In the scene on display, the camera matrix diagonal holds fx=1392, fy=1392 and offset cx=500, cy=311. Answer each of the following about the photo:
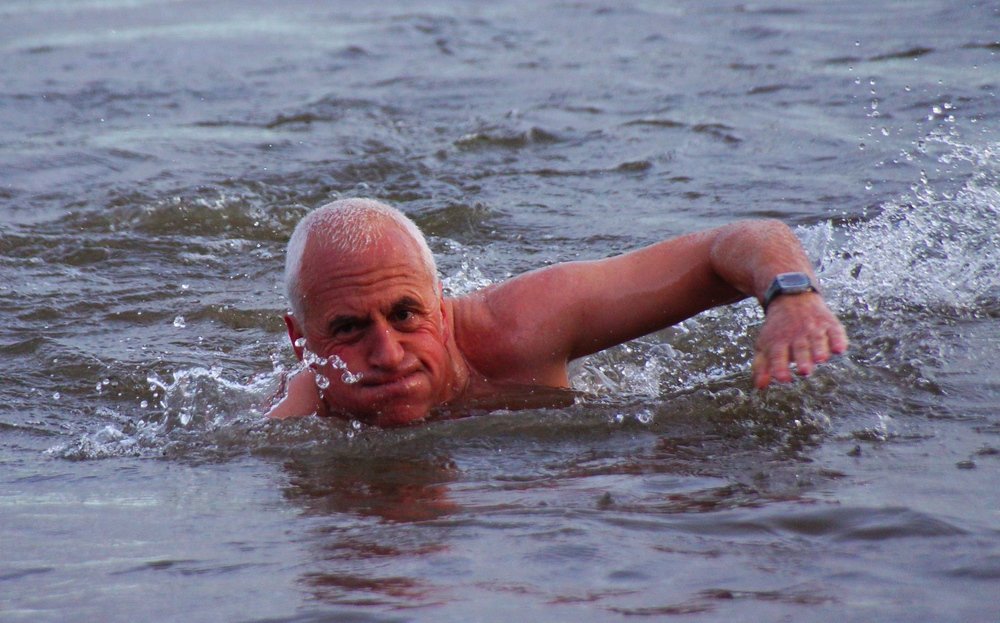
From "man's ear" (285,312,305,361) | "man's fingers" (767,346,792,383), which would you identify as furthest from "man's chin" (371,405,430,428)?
"man's fingers" (767,346,792,383)

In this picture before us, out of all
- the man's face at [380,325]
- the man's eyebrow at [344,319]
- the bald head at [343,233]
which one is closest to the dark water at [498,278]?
the man's face at [380,325]

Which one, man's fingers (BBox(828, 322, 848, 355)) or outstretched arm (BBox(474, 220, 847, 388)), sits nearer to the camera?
man's fingers (BBox(828, 322, 848, 355))

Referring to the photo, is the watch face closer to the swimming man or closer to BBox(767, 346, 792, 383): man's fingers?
BBox(767, 346, 792, 383): man's fingers

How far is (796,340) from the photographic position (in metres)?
→ 3.91

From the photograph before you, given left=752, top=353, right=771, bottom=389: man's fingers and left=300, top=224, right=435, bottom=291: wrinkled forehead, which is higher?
left=300, top=224, right=435, bottom=291: wrinkled forehead

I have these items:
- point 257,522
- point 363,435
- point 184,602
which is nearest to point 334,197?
point 363,435

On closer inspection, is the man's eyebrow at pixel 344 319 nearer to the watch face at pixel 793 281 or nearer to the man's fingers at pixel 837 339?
the watch face at pixel 793 281

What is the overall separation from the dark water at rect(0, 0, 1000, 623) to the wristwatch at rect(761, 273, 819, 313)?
1.68 feet

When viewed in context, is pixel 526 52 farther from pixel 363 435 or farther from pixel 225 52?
pixel 363 435

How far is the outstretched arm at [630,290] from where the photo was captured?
463 cm

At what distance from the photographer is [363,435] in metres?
5.09

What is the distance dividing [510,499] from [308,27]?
461 inches

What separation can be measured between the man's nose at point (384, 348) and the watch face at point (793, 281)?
141 centimetres

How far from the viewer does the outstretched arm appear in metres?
4.63
